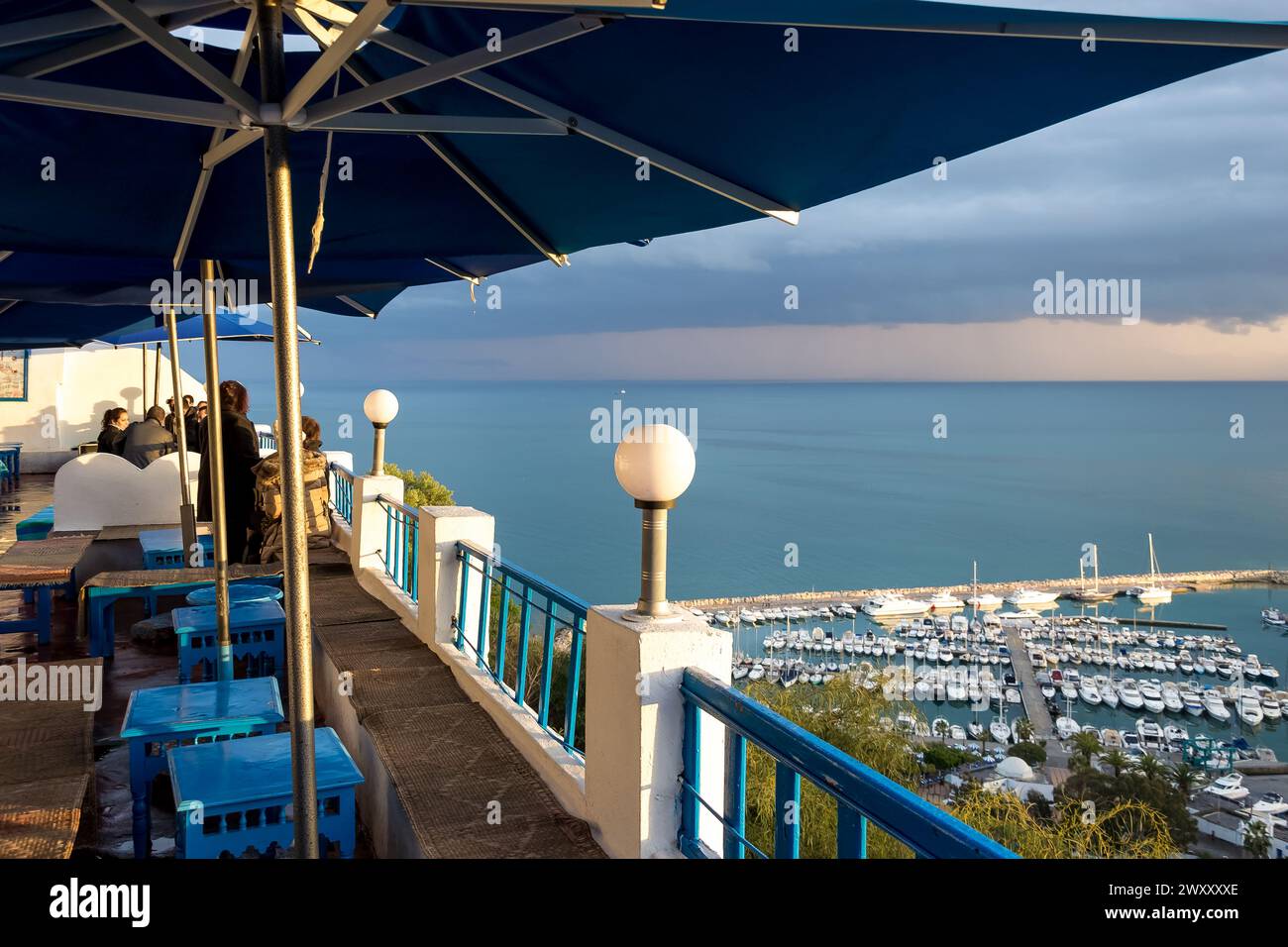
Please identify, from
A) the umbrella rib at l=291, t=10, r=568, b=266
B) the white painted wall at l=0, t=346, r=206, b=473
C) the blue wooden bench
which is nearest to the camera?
the umbrella rib at l=291, t=10, r=568, b=266

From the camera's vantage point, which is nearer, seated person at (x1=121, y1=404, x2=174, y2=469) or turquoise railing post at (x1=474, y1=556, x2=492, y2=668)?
turquoise railing post at (x1=474, y1=556, x2=492, y2=668)

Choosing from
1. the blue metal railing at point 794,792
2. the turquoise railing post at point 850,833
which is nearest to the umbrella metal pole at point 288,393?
the blue metal railing at point 794,792

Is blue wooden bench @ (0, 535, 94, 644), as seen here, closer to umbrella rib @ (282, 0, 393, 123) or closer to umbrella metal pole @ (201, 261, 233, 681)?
umbrella metal pole @ (201, 261, 233, 681)

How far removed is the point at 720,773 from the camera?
7.83 feet

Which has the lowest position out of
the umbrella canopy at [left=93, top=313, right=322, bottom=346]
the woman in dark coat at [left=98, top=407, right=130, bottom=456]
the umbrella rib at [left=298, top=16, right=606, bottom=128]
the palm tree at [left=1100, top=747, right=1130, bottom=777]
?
the palm tree at [left=1100, top=747, right=1130, bottom=777]

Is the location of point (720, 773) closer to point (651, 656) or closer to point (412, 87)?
point (651, 656)

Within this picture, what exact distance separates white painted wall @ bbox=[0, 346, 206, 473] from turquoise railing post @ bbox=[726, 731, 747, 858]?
635 inches

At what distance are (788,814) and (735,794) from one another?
0.34 meters

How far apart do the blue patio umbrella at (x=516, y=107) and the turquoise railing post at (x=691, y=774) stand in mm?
955

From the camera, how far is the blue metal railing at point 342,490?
28.0 feet

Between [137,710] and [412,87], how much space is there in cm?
242

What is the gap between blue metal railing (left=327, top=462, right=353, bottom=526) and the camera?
8.55m

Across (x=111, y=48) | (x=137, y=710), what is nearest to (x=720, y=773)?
(x=137, y=710)

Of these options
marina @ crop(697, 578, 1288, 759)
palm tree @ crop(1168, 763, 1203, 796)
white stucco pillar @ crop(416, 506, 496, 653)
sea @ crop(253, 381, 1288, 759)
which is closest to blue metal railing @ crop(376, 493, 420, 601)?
white stucco pillar @ crop(416, 506, 496, 653)
